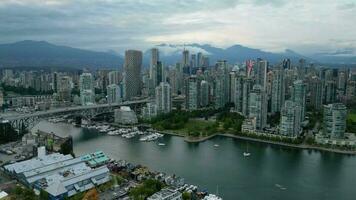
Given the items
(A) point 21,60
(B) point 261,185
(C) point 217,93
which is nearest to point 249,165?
(B) point 261,185

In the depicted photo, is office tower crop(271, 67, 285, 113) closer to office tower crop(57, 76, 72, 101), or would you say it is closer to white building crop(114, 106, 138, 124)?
white building crop(114, 106, 138, 124)

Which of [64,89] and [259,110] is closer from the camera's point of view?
[259,110]

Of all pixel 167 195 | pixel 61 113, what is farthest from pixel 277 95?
pixel 167 195

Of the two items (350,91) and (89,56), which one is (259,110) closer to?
(350,91)

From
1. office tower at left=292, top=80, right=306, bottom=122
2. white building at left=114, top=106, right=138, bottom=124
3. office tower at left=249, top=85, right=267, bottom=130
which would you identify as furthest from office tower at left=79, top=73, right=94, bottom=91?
office tower at left=292, top=80, right=306, bottom=122

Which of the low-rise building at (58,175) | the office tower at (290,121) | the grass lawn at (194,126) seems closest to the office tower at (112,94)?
the grass lawn at (194,126)

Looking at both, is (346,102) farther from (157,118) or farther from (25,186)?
(25,186)
